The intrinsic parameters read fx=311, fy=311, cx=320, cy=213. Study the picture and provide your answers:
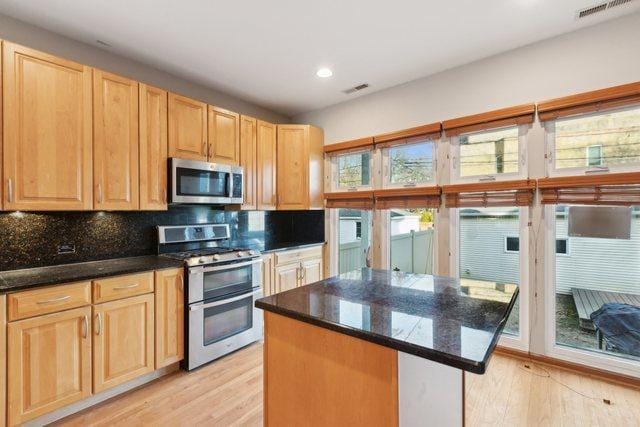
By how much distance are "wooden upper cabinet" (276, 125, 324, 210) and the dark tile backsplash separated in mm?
566

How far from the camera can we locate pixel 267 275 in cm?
335

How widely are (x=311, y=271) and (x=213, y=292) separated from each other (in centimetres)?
142

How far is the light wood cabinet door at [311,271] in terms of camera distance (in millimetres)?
3789

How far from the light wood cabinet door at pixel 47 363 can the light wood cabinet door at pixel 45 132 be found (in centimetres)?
76

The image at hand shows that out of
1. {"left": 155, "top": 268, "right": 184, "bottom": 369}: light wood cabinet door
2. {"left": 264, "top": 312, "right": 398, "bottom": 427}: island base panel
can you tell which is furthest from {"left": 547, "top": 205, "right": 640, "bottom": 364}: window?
{"left": 155, "top": 268, "right": 184, "bottom": 369}: light wood cabinet door

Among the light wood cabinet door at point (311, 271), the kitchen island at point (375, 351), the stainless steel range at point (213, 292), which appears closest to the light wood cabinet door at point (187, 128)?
the stainless steel range at point (213, 292)

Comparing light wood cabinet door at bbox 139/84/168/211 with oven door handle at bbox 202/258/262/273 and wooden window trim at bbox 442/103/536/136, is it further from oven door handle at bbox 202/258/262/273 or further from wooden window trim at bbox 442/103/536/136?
wooden window trim at bbox 442/103/536/136

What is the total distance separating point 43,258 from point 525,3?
390 centimetres

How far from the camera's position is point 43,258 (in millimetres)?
2344

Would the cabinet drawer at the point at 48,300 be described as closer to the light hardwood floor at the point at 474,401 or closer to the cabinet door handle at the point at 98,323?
the cabinet door handle at the point at 98,323

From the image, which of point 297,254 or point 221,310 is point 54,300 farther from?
point 297,254

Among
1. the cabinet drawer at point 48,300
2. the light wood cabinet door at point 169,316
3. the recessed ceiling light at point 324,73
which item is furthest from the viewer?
the recessed ceiling light at point 324,73

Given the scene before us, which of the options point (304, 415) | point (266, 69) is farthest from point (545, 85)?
point (304, 415)

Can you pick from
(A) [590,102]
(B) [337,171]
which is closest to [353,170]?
(B) [337,171]
